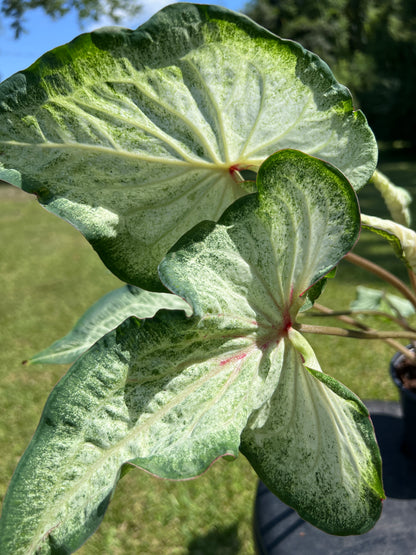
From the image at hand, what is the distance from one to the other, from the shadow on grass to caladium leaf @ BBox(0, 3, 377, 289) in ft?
4.09

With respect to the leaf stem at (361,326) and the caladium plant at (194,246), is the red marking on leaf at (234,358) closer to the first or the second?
the caladium plant at (194,246)

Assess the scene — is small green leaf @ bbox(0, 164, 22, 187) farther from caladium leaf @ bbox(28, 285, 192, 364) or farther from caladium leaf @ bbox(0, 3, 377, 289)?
caladium leaf @ bbox(28, 285, 192, 364)

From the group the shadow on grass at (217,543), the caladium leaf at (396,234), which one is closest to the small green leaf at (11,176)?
the caladium leaf at (396,234)

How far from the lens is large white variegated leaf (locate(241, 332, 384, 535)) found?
1.39 feet

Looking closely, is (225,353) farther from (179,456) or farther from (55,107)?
(55,107)

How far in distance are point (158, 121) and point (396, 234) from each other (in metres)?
0.29

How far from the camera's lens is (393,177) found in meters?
7.95

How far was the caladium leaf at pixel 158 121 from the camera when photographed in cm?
39

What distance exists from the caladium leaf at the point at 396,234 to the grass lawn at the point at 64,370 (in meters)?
1.18

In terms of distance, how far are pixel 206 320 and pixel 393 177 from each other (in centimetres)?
824

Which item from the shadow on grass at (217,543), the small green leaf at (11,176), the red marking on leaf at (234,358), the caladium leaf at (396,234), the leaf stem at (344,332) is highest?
the small green leaf at (11,176)

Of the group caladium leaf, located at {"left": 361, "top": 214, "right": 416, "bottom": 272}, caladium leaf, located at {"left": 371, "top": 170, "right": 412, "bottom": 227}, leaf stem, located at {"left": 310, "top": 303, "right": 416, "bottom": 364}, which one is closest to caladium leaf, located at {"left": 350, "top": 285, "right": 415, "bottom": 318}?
leaf stem, located at {"left": 310, "top": 303, "right": 416, "bottom": 364}

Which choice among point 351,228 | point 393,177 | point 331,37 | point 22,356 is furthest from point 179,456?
point 331,37

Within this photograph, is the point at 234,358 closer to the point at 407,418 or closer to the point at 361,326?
the point at 361,326
